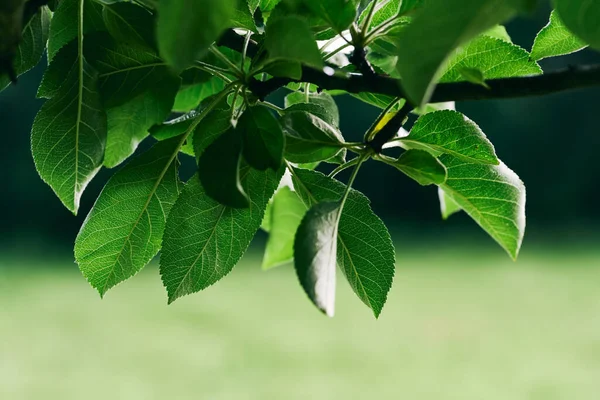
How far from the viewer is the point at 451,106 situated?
416 mm

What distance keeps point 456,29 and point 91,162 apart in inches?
7.1

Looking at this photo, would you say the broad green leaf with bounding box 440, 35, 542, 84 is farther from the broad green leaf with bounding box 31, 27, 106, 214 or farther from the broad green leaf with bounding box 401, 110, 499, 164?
the broad green leaf with bounding box 31, 27, 106, 214

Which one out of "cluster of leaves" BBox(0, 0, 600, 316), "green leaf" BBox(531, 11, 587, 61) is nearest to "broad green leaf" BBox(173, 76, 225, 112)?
"cluster of leaves" BBox(0, 0, 600, 316)

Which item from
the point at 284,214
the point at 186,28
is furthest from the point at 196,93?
the point at 186,28

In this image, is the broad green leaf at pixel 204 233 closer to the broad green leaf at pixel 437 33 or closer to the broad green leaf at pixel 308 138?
the broad green leaf at pixel 308 138

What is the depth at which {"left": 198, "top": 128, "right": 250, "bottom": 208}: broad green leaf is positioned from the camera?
237 millimetres

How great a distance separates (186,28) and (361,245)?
0.51ft

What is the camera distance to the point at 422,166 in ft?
0.92

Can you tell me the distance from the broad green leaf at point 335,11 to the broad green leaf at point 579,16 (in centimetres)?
9

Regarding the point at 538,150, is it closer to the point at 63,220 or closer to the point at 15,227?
the point at 63,220

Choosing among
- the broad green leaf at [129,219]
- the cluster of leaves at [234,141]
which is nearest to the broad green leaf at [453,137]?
the cluster of leaves at [234,141]

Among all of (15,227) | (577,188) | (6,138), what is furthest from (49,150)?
(577,188)

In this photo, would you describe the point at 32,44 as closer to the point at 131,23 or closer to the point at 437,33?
the point at 131,23

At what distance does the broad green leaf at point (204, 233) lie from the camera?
12.0 inches
